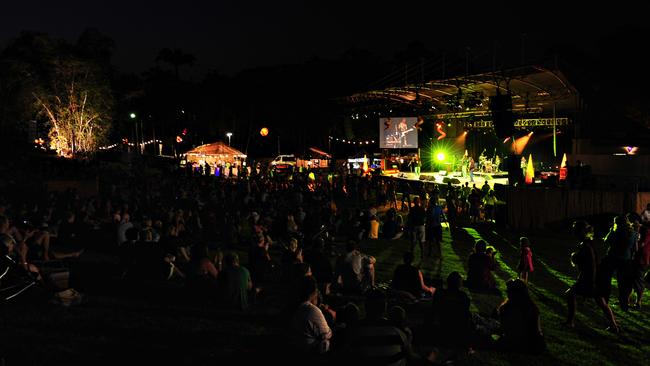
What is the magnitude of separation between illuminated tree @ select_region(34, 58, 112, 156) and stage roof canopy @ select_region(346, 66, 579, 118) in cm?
1711

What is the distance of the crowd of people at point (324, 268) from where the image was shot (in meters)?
5.92

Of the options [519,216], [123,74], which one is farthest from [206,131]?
[519,216]

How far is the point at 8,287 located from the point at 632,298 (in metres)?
9.40

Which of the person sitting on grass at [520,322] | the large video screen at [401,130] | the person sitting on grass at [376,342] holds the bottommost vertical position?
the person sitting on grass at [520,322]

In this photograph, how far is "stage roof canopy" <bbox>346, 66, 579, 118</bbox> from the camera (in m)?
22.2

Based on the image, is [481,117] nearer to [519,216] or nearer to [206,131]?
[519,216]

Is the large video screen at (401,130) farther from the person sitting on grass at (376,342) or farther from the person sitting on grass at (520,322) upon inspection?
the person sitting on grass at (376,342)

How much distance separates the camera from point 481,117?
1194 inches

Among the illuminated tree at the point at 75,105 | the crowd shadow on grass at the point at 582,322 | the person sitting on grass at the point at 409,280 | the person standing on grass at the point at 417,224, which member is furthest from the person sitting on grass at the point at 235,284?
the illuminated tree at the point at 75,105

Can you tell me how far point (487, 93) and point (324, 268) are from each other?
21.0 meters

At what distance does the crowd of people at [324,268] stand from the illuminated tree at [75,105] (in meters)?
21.2

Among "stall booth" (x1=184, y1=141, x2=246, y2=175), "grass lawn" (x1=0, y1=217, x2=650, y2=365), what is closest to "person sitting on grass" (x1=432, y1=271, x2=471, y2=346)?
"grass lawn" (x1=0, y1=217, x2=650, y2=365)

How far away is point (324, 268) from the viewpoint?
8.73 m

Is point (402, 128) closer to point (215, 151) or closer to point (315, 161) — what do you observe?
point (315, 161)
